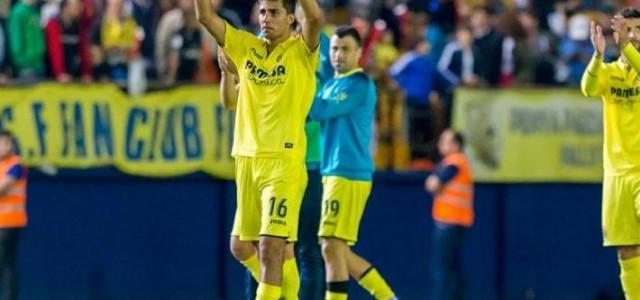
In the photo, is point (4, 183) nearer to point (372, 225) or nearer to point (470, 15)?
point (372, 225)

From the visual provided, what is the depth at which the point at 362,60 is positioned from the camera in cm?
2269

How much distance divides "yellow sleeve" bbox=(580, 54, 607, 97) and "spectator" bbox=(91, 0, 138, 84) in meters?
8.04

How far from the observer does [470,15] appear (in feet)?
84.4

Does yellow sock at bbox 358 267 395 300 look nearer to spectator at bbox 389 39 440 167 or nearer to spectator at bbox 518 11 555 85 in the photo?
spectator at bbox 389 39 440 167

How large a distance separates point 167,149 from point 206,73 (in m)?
1.32

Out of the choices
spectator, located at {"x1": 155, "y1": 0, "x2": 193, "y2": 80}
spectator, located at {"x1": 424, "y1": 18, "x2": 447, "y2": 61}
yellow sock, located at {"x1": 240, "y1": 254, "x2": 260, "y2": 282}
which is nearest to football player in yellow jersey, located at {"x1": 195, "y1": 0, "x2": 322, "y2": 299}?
yellow sock, located at {"x1": 240, "y1": 254, "x2": 260, "y2": 282}

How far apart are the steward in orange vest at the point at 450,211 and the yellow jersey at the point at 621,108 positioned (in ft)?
15.4

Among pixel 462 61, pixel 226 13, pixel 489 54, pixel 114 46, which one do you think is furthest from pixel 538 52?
pixel 114 46

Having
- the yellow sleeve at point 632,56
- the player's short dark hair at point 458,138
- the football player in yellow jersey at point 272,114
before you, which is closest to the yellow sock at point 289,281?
the football player in yellow jersey at point 272,114

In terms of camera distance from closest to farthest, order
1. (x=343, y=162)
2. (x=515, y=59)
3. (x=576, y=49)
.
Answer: (x=343, y=162) < (x=515, y=59) < (x=576, y=49)

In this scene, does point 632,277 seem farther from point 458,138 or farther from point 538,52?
point 538,52

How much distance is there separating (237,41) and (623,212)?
3.92m

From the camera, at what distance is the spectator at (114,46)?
23.8m

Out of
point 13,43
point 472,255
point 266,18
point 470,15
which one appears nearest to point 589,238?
point 472,255
